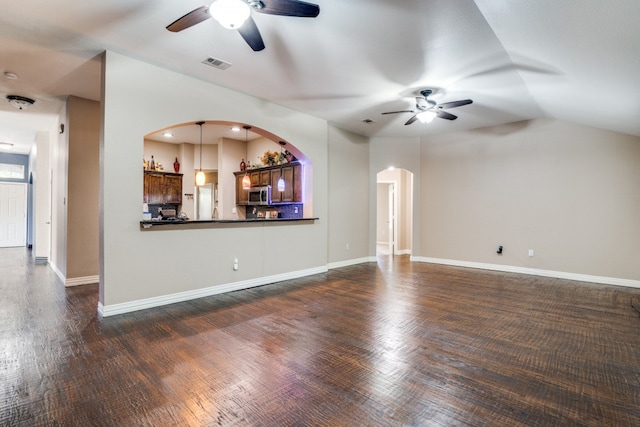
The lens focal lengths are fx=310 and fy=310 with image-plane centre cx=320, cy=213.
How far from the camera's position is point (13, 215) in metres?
9.73

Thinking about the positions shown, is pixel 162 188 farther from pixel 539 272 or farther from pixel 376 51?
pixel 539 272

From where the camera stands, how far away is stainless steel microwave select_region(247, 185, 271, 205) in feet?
23.9

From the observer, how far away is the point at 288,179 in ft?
22.2

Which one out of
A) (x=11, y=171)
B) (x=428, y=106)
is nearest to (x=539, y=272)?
(x=428, y=106)

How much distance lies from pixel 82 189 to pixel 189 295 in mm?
2679

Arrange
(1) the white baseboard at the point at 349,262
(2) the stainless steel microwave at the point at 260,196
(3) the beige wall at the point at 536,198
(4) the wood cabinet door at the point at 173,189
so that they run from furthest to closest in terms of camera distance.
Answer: (4) the wood cabinet door at the point at 173,189 < (2) the stainless steel microwave at the point at 260,196 < (1) the white baseboard at the point at 349,262 < (3) the beige wall at the point at 536,198

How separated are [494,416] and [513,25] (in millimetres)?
3075

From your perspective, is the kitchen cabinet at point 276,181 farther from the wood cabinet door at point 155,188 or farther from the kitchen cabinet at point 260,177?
the wood cabinet door at point 155,188

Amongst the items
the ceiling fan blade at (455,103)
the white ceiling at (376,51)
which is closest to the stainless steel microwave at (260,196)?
the white ceiling at (376,51)

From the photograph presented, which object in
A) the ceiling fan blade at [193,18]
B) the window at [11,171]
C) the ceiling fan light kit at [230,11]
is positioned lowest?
the window at [11,171]

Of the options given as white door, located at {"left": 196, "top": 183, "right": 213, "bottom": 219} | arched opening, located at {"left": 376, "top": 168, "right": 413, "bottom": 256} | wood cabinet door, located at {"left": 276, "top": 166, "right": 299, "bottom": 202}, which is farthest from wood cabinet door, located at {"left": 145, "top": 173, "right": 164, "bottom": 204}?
arched opening, located at {"left": 376, "top": 168, "right": 413, "bottom": 256}

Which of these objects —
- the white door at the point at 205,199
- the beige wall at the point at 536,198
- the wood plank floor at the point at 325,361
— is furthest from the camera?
the white door at the point at 205,199

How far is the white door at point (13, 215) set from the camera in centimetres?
958

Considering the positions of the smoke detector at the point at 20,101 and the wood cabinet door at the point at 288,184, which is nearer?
the smoke detector at the point at 20,101
